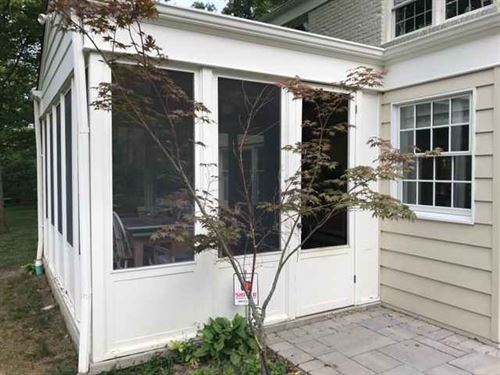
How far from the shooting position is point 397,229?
15.3 feet

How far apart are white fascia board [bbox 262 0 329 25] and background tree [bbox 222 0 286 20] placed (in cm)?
642

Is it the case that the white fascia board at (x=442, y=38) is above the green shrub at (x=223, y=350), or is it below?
above

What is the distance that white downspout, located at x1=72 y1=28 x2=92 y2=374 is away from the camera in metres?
3.15

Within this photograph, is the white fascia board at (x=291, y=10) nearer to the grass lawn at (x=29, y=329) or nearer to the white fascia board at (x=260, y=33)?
the white fascia board at (x=260, y=33)

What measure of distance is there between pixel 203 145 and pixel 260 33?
1.33m

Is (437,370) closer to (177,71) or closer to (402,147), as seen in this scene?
(402,147)

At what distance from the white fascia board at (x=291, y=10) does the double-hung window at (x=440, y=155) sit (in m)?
2.86

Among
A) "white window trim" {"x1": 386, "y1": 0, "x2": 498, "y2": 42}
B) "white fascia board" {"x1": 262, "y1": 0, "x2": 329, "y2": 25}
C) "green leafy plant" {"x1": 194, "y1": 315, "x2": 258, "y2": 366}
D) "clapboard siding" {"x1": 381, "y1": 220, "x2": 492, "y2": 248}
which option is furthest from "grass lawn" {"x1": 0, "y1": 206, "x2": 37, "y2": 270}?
"white window trim" {"x1": 386, "y1": 0, "x2": 498, "y2": 42}

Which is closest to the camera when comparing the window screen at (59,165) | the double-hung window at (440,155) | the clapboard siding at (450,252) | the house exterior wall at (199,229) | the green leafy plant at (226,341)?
the house exterior wall at (199,229)

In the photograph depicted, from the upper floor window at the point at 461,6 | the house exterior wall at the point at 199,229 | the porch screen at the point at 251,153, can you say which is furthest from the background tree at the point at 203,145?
the upper floor window at the point at 461,6

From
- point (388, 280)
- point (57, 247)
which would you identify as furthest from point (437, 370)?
point (57, 247)

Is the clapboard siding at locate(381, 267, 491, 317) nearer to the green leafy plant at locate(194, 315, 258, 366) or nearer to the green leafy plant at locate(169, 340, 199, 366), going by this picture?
the green leafy plant at locate(194, 315, 258, 366)

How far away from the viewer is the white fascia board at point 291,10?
660 centimetres

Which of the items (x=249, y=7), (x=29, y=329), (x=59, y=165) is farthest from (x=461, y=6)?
(x=249, y=7)
